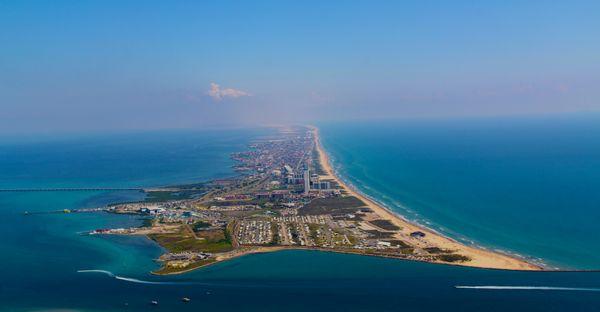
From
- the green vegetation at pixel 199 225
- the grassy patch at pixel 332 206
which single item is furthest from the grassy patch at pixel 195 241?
the grassy patch at pixel 332 206

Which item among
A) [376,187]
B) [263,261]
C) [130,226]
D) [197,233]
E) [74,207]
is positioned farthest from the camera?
[376,187]

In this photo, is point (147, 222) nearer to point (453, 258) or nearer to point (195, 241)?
point (195, 241)


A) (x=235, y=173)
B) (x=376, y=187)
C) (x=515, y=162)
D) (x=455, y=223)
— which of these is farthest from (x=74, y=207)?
(x=515, y=162)

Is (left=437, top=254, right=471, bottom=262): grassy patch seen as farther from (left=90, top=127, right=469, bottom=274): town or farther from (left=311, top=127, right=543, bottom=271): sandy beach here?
(left=311, top=127, right=543, bottom=271): sandy beach

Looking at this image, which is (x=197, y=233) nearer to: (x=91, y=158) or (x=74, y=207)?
(x=74, y=207)

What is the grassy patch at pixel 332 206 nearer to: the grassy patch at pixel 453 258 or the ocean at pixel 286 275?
the ocean at pixel 286 275

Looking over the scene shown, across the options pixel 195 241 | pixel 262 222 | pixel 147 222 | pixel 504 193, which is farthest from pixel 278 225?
pixel 504 193
